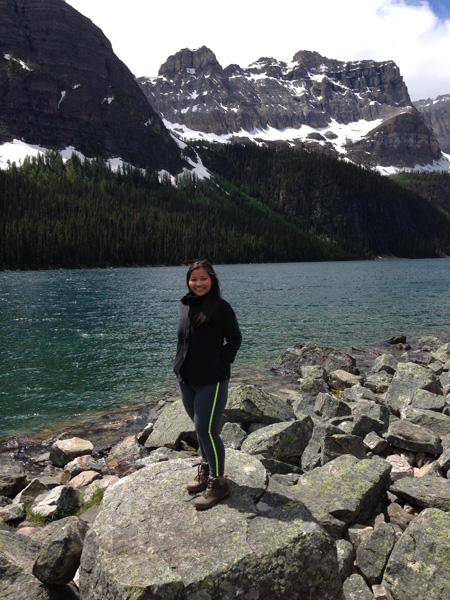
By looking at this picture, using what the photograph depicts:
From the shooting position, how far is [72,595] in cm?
532

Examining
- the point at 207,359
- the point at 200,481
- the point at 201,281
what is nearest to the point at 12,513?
the point at 200,481

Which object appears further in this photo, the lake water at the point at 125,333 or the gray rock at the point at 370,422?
the lake water at the point at 125,333

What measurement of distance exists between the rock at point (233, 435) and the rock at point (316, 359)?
12.4 meters

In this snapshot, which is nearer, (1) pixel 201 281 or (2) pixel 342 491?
(1) pixel 201 281

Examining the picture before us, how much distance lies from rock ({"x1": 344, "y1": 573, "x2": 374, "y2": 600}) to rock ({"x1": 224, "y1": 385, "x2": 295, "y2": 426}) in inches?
277

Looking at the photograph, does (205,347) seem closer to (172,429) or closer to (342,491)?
(342,491)

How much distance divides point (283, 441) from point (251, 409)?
248cm

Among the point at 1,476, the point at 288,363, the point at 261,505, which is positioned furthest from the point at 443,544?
the point at 288,363

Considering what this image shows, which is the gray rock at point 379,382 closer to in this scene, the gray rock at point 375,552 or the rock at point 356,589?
the gray rock at point 375,552

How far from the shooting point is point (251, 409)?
12.5m

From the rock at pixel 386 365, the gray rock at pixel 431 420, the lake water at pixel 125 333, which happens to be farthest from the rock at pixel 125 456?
the rock at pixel 386 365

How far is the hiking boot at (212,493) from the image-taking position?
19.4ft

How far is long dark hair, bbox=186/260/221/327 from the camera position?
6.14m

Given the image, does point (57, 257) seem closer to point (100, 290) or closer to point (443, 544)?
point (100, 290)
